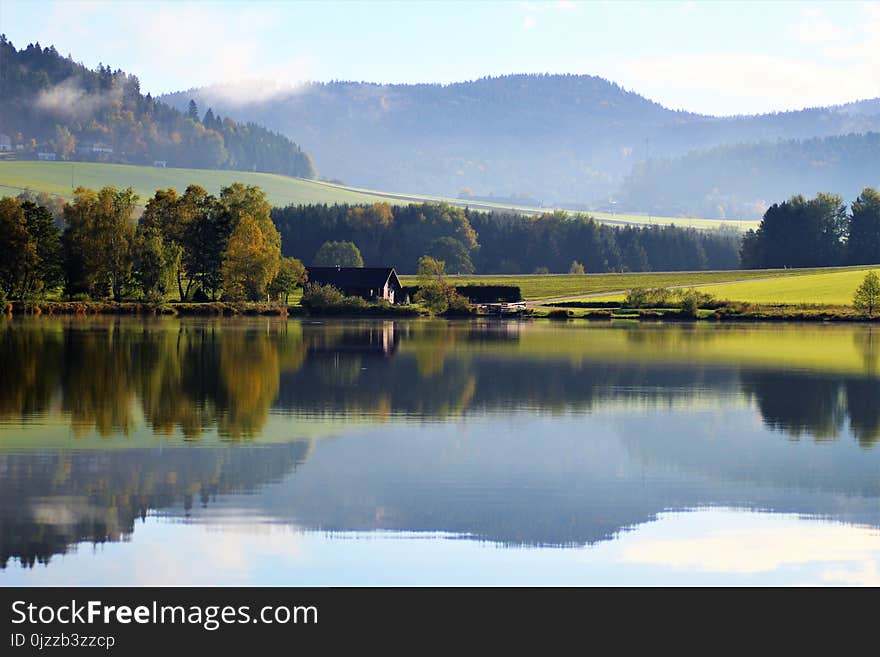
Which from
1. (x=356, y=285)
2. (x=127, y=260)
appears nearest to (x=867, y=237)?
(x=356, y=285)

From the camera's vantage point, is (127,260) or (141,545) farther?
(127,260)

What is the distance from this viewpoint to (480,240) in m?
174

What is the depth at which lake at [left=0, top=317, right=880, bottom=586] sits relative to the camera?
44.1ft

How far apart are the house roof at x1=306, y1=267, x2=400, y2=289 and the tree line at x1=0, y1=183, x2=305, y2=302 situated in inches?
256

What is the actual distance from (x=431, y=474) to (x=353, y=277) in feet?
288

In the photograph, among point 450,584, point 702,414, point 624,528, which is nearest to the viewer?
point 450,584

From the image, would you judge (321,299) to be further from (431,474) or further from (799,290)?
(431,474)

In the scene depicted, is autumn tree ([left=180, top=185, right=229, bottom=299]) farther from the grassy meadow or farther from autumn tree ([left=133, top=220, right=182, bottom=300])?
the grassy meadow

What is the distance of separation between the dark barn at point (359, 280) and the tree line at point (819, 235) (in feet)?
194

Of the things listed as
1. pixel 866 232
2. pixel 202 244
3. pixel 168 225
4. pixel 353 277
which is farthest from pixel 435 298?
pixel 866 232

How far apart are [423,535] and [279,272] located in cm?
8128

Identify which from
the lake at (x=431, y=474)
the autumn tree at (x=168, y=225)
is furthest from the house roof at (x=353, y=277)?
the lake at (x=431, y=474)
